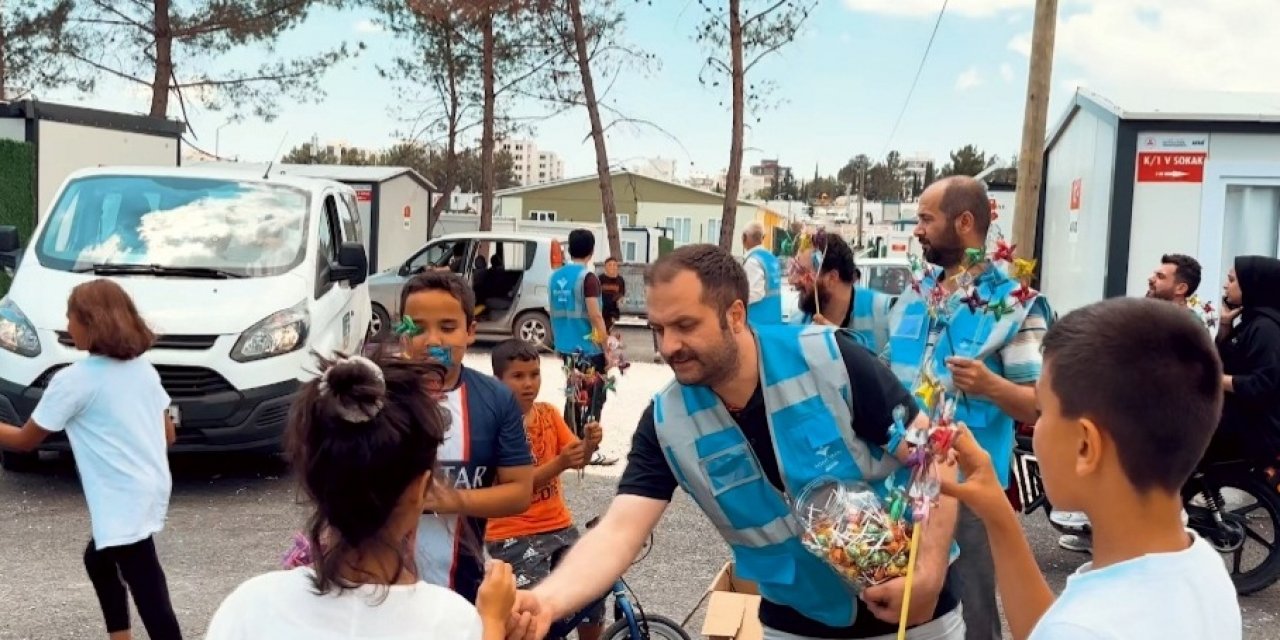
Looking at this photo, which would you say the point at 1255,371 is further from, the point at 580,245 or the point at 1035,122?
the point at 580,245

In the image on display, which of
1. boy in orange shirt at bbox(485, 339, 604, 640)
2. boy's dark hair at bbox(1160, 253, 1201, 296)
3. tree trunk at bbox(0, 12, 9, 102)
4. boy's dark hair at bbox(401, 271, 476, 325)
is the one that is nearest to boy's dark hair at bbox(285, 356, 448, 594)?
boy's dark hair at bbox(401, 271, 476, 325)

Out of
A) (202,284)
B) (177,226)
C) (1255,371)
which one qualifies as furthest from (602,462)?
(177,226)

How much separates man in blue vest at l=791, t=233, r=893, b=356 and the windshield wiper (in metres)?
4.39

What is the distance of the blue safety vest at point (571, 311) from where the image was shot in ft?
32.1

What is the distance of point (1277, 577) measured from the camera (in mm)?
6785

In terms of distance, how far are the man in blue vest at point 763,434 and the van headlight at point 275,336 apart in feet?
19.1

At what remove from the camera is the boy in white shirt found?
175cm

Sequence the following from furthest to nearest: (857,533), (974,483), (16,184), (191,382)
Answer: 1. (16,184)
2. (191,382)
3. (857,533)
4. (974,483)

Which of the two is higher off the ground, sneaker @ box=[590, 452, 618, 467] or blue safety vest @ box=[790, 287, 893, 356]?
blue safety vest @ box=[790, 287, 893, 356]

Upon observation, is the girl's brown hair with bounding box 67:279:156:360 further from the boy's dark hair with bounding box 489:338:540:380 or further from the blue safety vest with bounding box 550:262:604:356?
the blue safety vest with bounding box 550:262:604:356

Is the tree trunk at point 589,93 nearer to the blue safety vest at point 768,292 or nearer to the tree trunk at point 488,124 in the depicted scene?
the tree trunk at point 488,124

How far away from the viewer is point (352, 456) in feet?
6.95

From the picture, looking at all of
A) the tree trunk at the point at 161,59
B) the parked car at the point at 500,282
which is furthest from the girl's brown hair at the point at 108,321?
the tree trunk at the point at 161,59

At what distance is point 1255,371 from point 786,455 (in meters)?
5.06
